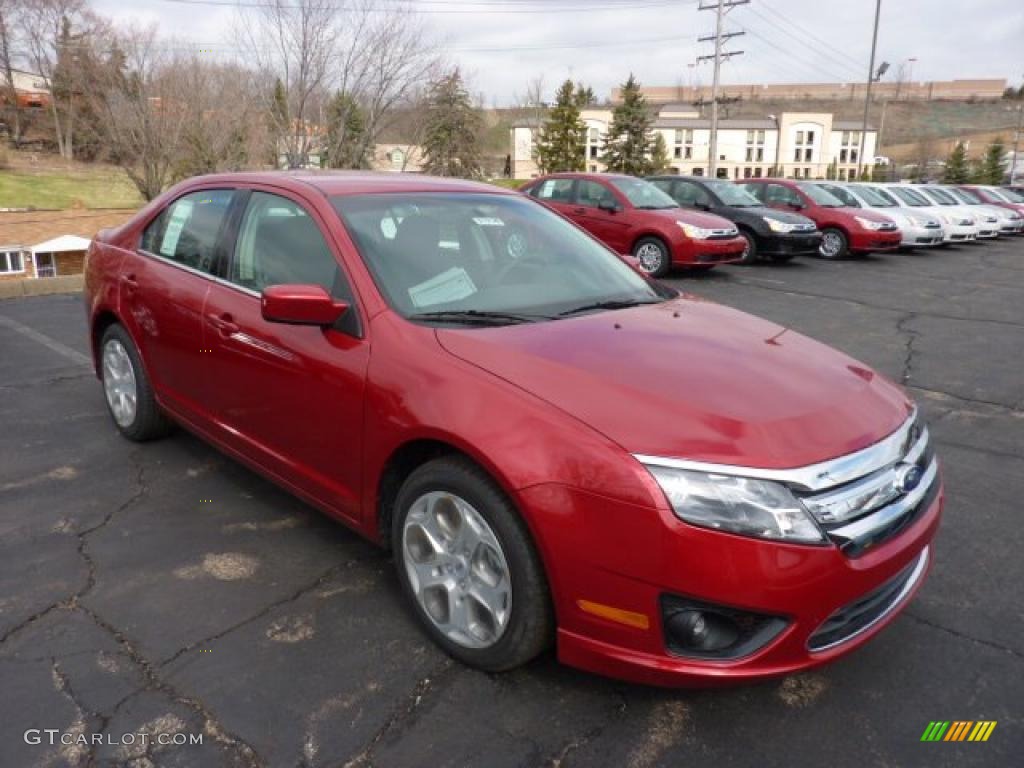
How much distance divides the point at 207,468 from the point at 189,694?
1886mm

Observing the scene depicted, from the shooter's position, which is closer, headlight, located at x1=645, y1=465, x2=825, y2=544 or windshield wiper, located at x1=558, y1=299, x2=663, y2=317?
headlight, located at x1=645, y1=465, x2=825, y2=544

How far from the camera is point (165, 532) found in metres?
3.38

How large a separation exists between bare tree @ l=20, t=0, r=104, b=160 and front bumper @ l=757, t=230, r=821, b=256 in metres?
45.8

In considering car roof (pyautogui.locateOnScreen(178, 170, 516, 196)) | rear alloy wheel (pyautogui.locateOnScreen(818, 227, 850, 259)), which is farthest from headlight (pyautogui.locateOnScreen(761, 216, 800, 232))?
car roof (pyautogui.locateOnScreen(178, 170, 516, 196))

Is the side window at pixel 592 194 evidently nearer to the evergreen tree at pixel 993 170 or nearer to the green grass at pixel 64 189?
the green grass at pixel 64 189

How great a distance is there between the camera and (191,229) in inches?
152

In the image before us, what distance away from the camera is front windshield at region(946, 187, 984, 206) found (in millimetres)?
22391

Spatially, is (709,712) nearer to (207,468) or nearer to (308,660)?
(308,660)

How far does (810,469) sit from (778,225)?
12.7 metres

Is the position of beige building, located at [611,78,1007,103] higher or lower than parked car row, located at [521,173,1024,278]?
higher

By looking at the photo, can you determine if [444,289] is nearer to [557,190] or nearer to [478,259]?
[478,259]

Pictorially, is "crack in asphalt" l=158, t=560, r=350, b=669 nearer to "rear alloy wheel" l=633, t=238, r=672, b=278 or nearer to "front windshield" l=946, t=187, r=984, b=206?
"rear alloy wheel" l=633, t=238, r=672, b=278

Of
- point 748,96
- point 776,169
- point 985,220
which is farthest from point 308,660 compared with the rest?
point 748,96

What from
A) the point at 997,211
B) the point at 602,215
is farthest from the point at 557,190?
the point at 997,211
